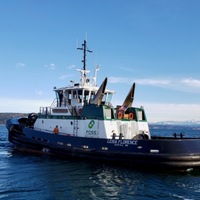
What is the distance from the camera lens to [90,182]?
9.38m

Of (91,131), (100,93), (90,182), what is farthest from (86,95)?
(90,182)

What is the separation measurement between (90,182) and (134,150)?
3.24 m

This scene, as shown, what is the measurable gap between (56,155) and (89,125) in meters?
3.03

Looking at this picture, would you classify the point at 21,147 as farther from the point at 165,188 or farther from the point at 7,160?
the point at 165,188

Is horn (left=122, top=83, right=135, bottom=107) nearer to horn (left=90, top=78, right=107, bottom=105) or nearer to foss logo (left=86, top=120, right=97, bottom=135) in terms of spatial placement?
horn (left=90, top=78, right=107, bottom=105)

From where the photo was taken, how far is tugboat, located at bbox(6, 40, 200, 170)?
11.0 meters

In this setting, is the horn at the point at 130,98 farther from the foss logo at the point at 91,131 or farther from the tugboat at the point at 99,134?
the foss logo at the point at 91,131

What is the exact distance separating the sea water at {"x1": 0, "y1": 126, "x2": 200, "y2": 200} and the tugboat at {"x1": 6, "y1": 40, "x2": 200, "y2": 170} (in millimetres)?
657

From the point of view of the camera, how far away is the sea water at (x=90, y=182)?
26.6ft

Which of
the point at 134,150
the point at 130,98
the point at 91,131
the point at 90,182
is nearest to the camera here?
the point at 90,182

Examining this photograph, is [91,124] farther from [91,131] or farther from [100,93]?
[100,93]

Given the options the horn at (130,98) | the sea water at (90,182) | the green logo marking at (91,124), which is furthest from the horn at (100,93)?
the sea water at (90,182)

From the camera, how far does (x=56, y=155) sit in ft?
47.8

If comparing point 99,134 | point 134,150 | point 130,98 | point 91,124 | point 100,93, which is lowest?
point 134,150
